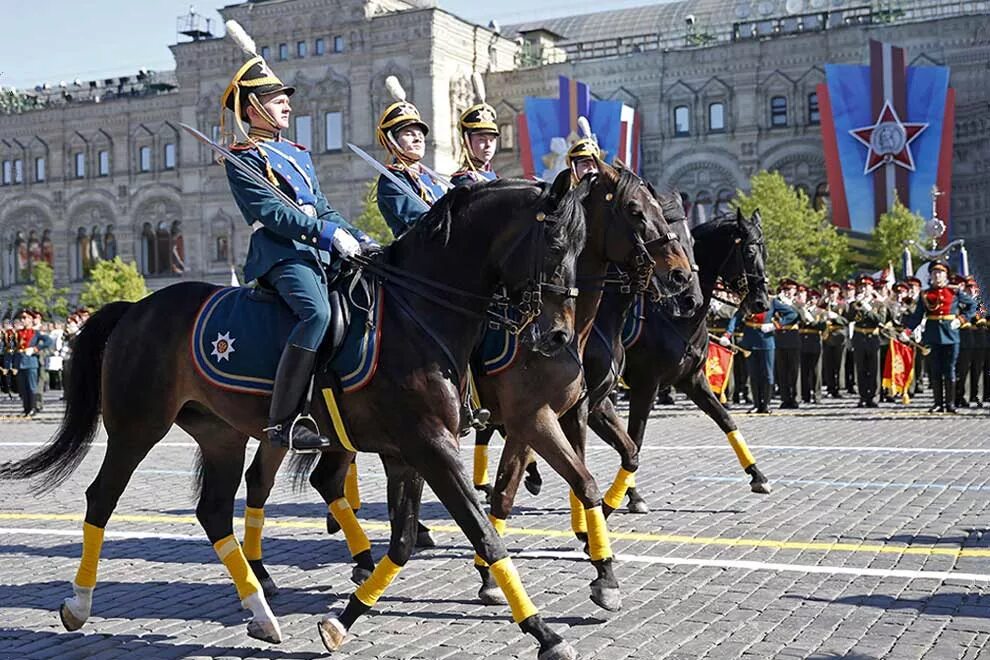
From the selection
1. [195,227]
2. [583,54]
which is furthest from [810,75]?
[195,227]

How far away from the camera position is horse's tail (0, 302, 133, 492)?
684cm

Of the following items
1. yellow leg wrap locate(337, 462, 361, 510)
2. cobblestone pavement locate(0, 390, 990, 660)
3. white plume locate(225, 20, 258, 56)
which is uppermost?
white plume locate(225, 20, 258, 56)

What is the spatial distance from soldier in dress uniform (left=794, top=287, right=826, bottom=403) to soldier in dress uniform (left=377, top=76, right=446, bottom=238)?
15.6 metres

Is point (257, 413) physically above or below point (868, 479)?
above

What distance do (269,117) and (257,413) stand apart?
1.54m

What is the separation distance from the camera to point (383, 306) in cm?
593

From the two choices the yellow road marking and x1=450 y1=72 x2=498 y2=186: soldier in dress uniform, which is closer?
the yellow road marking

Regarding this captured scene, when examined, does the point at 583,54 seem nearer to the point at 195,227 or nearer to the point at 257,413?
the point at 195,227

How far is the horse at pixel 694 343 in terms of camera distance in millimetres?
9719

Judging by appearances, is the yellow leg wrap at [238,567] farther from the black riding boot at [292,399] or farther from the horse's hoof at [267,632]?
the black riding boot at [292,399]

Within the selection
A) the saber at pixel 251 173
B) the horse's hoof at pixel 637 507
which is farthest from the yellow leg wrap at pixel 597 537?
the horse's hoof at pixel 637 507

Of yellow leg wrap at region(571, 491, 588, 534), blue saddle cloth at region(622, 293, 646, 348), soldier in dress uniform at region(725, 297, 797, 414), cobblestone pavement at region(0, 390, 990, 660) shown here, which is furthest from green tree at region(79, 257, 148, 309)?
yellow leg wrap at region(571, 491, 588, 534)

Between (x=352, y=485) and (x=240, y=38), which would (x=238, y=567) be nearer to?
(x=352, y=485)

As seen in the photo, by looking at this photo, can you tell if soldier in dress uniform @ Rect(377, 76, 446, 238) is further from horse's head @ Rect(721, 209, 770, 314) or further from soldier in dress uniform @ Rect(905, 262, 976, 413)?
soldier in dress uniform @ Rect(905, 262, 976, 413)
